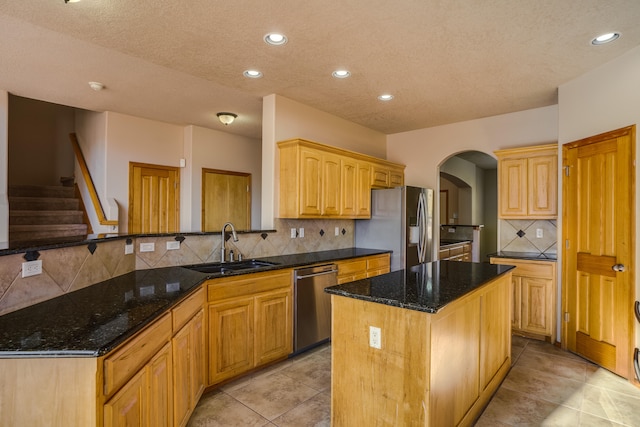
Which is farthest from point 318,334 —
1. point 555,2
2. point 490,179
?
point 490,179

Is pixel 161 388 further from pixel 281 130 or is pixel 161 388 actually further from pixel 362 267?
pixel 281 130

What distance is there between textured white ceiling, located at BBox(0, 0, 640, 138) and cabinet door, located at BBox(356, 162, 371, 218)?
78cm

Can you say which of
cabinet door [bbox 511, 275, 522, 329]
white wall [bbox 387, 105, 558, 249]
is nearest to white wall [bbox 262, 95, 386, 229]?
white wall [bbox 387, 105, 558, 249]

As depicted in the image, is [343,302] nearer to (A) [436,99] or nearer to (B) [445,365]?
(B) [445,365]

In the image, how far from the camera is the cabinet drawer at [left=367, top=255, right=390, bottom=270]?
13.8 ft

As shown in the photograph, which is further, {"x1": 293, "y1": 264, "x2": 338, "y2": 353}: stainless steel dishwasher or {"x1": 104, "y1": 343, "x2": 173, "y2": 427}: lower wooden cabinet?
{"x1": 293, "y1": 264, "x2": 338, "y2": 353}: stainless steel dishwasher

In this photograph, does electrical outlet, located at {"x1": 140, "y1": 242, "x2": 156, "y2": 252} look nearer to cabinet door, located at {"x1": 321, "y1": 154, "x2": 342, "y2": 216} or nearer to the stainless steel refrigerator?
cabinet door, located at {"x1": 321, "y1": 154, "x2": 342, "y2": 216}

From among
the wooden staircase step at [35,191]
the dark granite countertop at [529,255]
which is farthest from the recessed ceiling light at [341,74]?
the wooden staircase step at [35,191]

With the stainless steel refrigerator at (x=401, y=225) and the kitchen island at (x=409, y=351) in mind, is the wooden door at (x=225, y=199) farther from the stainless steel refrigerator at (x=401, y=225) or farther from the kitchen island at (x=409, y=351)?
the kitchen island at (x=409, y=351)

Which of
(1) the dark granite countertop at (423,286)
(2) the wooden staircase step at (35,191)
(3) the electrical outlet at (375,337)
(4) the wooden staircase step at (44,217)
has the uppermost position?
(2) the wooden staircase step at (35,191)

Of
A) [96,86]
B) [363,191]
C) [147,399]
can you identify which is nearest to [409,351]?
[147,399]

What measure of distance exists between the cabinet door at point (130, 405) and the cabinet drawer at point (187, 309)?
43 cm

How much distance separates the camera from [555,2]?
222cm

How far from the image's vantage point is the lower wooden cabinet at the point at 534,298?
12.3 ft
